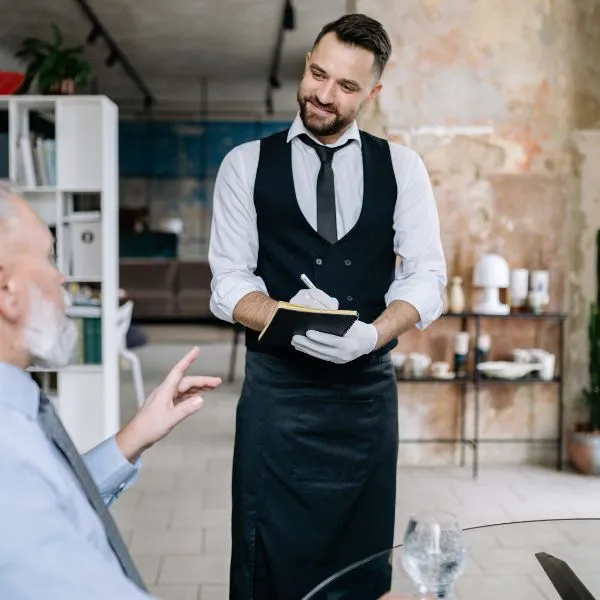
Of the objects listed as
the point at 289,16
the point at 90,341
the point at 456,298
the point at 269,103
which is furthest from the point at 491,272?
the point at 269,103

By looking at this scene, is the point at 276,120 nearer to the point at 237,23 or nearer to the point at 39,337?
the point at 237,23

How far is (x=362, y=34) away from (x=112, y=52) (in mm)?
8338

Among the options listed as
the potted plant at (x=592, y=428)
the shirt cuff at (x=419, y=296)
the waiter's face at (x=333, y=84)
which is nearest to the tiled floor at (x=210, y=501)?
the potted plant at (x=592, y=428)

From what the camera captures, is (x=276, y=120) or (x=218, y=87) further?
(x=276, y=120)

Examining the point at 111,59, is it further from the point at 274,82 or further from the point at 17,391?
the point at 17,391

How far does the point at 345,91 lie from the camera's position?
2131 mm

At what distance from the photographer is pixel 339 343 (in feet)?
6.69

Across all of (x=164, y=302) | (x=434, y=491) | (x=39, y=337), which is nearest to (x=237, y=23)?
(x=164, y=302)

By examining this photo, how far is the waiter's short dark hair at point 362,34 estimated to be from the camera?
6.93ft

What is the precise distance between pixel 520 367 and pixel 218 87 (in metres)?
8.78

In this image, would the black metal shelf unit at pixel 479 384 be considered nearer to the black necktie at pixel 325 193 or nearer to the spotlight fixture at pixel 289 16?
the black necktie at pixel 325 193

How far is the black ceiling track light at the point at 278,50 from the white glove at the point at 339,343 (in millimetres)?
6276

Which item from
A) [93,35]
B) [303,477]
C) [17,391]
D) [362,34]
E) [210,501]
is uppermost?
[93,35]

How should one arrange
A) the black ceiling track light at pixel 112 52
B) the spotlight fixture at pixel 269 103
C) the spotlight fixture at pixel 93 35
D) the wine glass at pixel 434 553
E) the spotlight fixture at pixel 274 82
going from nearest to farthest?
the wine glass at pixel 434 553
the black ceiling track light at pixel 112 52
the spotlight fixture at pixel 93 35
the spotlight fixture at pixel 274 82
the spotlight fixture at pixel 269 103
